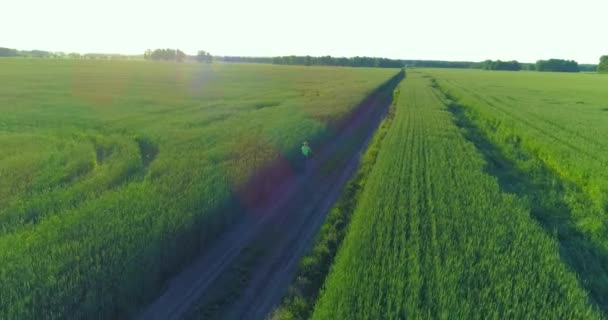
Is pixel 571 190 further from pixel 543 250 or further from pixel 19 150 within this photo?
pixel 19 150

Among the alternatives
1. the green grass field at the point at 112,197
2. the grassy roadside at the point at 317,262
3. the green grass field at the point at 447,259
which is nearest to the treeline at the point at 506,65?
the green grass field at the point at 112,197

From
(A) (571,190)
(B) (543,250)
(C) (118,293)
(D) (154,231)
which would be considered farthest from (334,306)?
(A) (571,190)

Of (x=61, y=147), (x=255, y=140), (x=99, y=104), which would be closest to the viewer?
(x=61, y=147)

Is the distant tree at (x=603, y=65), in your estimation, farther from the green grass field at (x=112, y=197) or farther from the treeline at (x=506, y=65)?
the green grass field at (x=112, y=197)

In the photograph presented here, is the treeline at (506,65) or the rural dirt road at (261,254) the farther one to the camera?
the treeline at (506,65)

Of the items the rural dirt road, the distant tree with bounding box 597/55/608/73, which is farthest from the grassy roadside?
the distant tree with bounding box 597/55/608/73

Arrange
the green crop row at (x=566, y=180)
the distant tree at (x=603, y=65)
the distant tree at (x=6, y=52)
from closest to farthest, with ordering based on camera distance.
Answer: the green crop row at (x=566, y=180), the distant tree at (x=603, y=65), the distant tree at (x=6, y=52)
